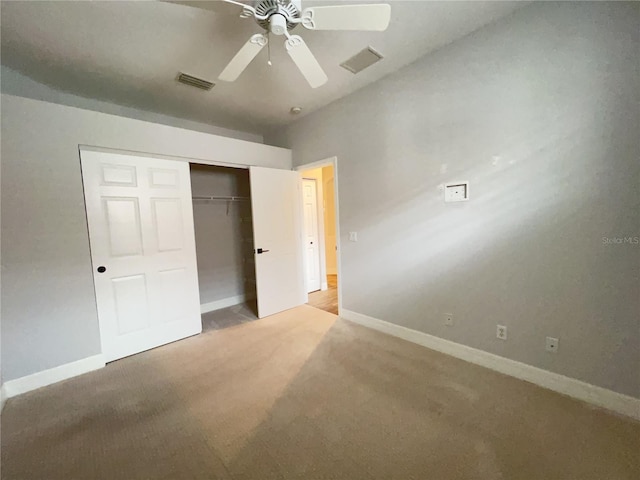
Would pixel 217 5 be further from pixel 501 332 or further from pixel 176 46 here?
pixel 501 332

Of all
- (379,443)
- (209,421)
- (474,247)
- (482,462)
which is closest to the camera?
(482,462)

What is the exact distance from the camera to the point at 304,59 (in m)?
1.67

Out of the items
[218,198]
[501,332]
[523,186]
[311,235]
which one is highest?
[218,198]

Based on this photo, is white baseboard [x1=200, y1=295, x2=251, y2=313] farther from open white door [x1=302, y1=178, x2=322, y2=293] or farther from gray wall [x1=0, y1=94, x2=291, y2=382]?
gray wall [x1=0, y1=94, x2=291, y2=382]

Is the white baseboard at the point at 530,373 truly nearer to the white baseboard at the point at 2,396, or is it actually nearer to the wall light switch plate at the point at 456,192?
the wall light switch plate at the point at 456,192

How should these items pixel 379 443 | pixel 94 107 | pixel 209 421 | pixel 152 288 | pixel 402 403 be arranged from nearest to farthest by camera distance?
pixel 379 443 → pixel 209 421 → pixel 402 403 → pixel 152 288 → pixel 94 107

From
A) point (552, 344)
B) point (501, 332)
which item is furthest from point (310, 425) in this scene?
point (552, 344)

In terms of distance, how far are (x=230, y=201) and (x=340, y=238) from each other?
2010 mm

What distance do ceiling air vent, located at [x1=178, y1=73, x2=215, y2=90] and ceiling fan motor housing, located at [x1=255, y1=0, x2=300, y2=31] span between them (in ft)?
4.85

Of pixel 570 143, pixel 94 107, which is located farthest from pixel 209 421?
pixel 94 107

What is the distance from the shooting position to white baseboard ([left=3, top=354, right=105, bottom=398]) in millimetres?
2057

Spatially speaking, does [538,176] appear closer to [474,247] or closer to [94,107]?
[474,247]

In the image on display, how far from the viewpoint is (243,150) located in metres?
3.34

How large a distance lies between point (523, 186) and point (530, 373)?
1485 millimetres
